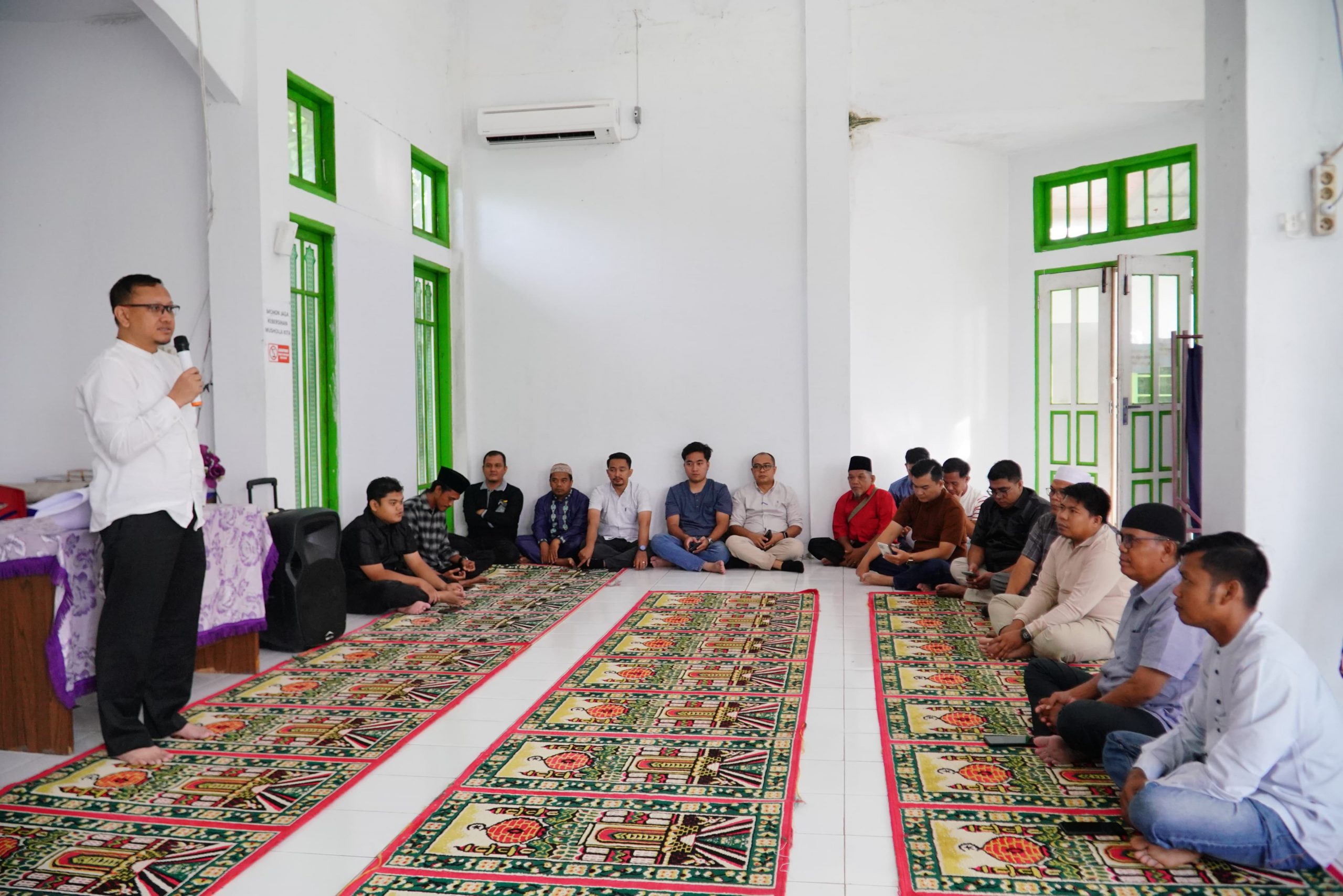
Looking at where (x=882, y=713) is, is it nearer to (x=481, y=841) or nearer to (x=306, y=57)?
(x=481, y=841)

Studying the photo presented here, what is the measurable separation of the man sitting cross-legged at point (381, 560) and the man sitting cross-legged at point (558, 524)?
1672mm

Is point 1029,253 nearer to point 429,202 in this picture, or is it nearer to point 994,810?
point 429,202

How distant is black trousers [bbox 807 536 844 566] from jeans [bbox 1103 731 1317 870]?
184 inches

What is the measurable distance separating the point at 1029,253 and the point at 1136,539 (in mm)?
5941

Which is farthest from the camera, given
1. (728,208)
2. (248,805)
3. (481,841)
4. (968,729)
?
(728,208)

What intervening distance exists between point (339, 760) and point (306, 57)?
13.2 ft

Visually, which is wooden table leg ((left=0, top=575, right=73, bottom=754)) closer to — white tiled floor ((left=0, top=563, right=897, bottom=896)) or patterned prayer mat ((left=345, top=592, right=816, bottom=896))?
white tiled floor ((left=0, top=563, right=897, bottom=896))

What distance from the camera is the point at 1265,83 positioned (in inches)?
132

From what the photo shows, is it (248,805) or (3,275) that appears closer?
(248,805)

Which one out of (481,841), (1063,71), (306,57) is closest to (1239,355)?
(481,841)

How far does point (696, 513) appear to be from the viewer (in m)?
7.30

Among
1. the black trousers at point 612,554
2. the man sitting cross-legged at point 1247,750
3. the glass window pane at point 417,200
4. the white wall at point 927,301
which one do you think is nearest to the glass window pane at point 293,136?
the glass window pane at point 417,200

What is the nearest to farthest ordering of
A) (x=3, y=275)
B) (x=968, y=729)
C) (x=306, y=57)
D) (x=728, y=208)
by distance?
(x=968, y=729), (x=3, y=275), (x=306, y=57), (x=728, y=208)

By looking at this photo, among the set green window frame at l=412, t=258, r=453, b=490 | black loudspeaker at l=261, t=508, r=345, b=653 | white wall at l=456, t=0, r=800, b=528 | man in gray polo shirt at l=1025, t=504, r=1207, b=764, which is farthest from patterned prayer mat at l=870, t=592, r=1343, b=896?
green window frame at l=412, t=258, r=453, b=490
